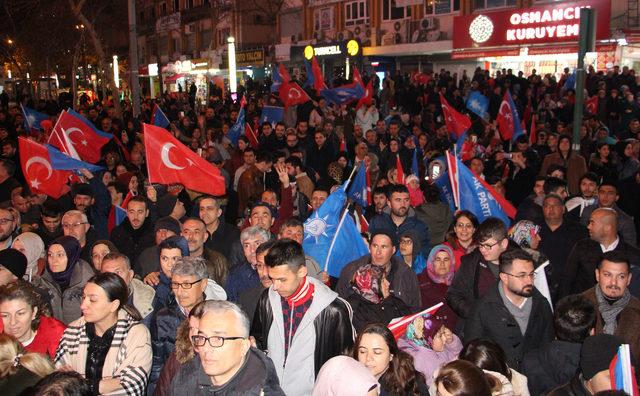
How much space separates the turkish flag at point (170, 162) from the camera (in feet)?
25.8

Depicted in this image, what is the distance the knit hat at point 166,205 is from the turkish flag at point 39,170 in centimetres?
195

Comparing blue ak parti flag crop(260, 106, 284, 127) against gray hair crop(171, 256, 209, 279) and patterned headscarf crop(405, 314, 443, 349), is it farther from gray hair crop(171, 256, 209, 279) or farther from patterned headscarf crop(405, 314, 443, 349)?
gray hair crop(171, 256, 209, 279)

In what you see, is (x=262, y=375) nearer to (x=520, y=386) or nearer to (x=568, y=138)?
(x=520, y=386)

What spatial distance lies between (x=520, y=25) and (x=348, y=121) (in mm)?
12741

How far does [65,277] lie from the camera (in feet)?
17.5

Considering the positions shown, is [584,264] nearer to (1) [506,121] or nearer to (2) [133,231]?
(2) [133,231]

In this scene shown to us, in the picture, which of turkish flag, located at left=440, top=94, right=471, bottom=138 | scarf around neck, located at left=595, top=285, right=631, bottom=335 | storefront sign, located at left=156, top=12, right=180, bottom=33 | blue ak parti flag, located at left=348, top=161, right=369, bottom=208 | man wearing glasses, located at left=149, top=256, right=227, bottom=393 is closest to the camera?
man wearing glasses, located at left=149, top=256, right=227, bottom=393

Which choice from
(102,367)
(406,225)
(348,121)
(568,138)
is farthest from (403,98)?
(102,367)

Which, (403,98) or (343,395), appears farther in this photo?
(403,98)

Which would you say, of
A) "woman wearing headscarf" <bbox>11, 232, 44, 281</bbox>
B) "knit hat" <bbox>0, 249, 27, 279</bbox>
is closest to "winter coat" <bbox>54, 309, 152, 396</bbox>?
"knit hat" <bbox>0, 249, 27, 279</bbox>

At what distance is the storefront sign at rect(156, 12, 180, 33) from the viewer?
57719mm

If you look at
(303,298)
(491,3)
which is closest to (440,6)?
(491,3)

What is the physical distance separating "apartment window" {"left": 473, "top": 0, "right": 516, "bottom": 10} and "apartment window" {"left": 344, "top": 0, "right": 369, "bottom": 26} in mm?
7468

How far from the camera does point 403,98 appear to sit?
20.8m
